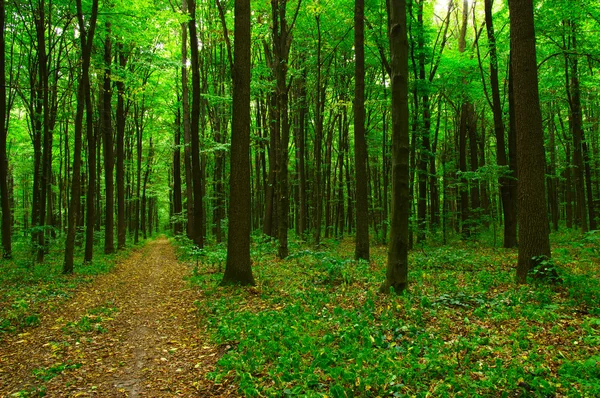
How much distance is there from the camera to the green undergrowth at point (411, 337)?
3.89 meters

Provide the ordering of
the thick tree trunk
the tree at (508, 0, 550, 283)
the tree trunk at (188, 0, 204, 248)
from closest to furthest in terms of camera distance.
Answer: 1. the tree at (508, 0, 550, 283)
2. the thick tree trunk
3. the tree trunk at (188, 0, 204, 248)

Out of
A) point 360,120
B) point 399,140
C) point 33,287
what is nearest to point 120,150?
point 33,287

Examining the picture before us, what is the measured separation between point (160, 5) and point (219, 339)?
2203cm

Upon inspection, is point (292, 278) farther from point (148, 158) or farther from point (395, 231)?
point (148, 158)

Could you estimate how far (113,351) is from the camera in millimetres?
6070

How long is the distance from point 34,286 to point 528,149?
13.4m

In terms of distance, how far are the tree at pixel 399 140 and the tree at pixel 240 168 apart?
3.89 m

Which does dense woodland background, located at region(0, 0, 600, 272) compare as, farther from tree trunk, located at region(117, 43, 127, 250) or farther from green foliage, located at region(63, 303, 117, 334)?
green foliage, located at region(63, 303, 117, 334)

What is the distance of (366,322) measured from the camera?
19.4ft

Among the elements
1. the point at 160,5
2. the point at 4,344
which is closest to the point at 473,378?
the point at 4,344

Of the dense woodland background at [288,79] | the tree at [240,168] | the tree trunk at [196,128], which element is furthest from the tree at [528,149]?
the tree trunk at [196,128]

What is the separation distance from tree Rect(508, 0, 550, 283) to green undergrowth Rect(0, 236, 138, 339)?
10.5m

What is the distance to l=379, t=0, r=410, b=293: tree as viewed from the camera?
7262 mm


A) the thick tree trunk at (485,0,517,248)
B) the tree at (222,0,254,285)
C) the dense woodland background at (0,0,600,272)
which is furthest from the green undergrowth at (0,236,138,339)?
the thick tree trunk at (485,0,517,248)
